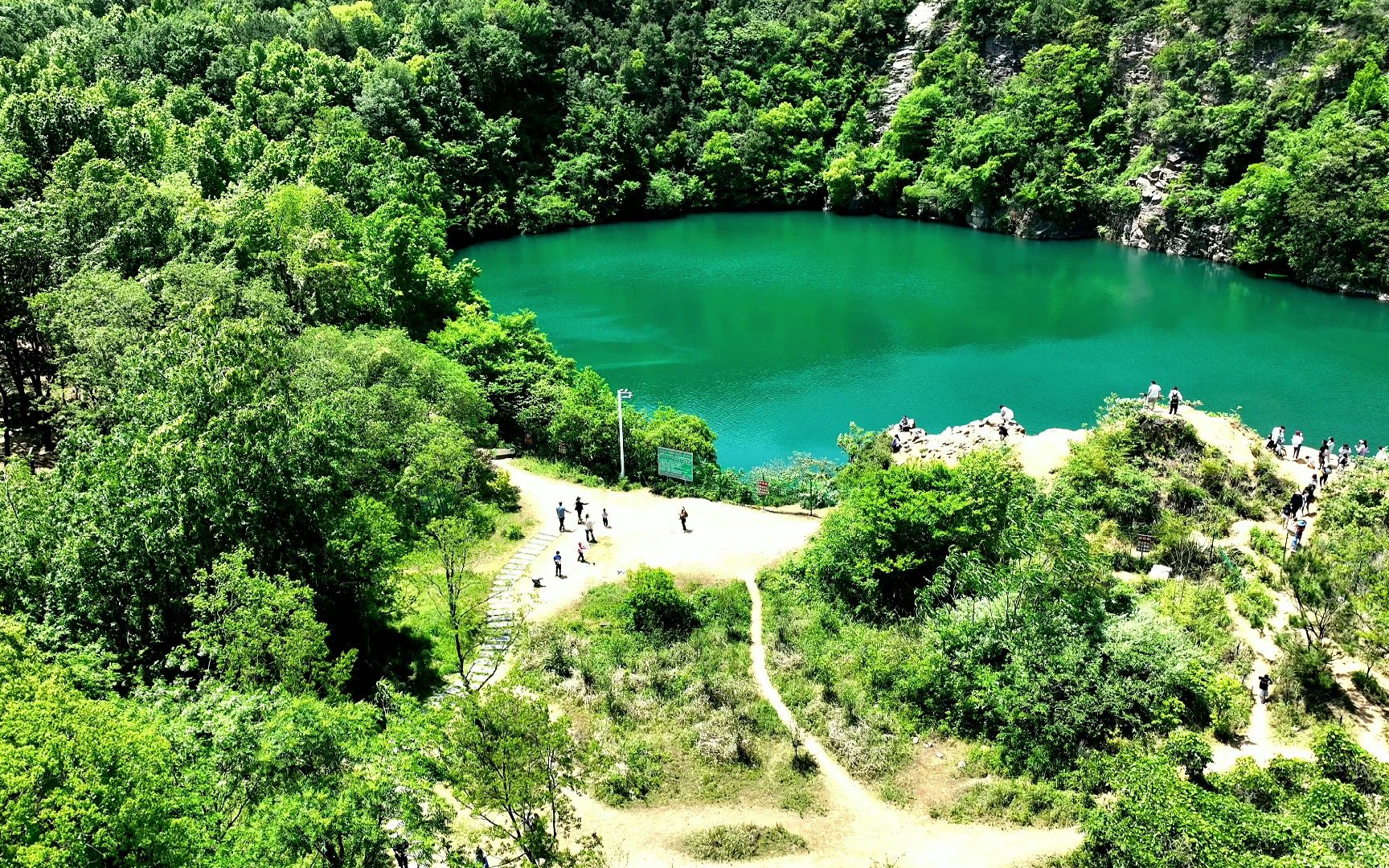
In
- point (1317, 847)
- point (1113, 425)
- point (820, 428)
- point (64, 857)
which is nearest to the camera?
point (64, 857)

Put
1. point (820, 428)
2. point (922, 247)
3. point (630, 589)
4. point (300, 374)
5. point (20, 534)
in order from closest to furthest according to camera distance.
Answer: point (20, 534)
point (630, 589)
point (300, 374)
point (820, 428)
point (922, 247)

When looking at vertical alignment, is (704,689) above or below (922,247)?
below

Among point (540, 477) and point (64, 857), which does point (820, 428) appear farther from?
point (64, 857)

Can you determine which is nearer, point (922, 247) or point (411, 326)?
point (411, 326)

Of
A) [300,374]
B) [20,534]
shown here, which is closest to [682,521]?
[300,374]

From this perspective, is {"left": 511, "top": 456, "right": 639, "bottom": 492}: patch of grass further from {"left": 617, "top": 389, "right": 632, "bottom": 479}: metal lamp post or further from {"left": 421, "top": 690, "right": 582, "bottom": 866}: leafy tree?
{"left": 421, "top": 690, "right": 582, "bottom": 866}: leafy tree

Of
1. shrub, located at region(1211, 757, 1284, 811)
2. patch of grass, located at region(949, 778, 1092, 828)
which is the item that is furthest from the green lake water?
shrub, located at region(1211, 757, 1284, 811)

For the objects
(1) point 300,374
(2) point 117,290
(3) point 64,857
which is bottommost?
(3) point 64,857
